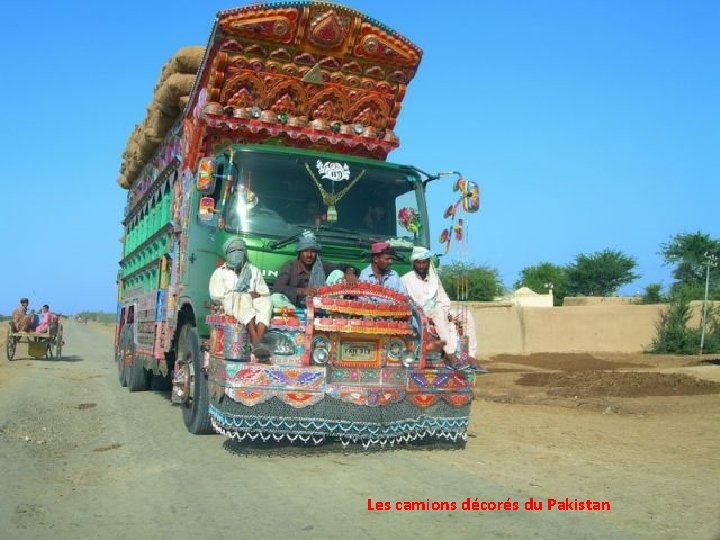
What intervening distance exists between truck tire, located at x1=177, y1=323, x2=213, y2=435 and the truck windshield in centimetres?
141

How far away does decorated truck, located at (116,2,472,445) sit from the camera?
21.2 ft

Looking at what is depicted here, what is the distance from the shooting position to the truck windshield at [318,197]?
299 inches

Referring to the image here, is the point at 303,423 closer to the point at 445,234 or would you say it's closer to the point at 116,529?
the point at 116,529

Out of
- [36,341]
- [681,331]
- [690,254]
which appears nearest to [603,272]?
[690,254]

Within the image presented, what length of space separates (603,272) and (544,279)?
9.99 metres

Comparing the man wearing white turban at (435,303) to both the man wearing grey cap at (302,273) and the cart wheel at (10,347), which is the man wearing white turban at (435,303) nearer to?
the man wearing grey cap at (302,273)

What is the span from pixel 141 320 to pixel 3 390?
3033 millimetres

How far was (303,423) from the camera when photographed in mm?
6496

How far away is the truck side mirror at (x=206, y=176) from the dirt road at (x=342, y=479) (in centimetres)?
243

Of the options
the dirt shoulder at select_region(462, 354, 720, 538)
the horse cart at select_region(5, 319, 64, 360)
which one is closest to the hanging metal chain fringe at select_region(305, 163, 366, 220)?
the dirt shoulder at select_region(462, 354, 720, 538)

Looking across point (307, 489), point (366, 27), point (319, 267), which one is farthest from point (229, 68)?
point (307, 489)

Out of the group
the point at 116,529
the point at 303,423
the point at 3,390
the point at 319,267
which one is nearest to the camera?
the point at 116,529

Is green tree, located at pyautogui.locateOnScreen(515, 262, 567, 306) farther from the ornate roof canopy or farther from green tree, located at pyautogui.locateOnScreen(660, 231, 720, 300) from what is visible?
the ornate roof canopy

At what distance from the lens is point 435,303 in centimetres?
724
